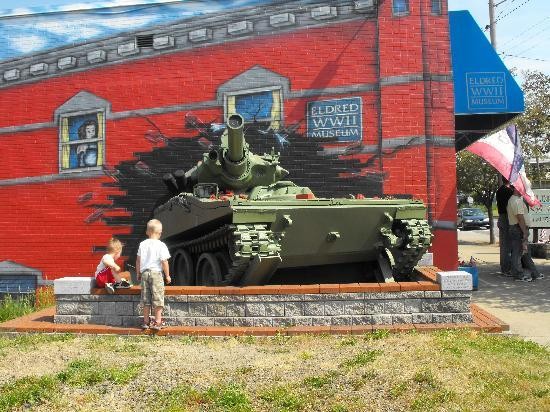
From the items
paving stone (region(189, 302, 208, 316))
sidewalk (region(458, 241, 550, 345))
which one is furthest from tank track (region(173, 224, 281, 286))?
sidewalk (region(458, 241, 550, 345))

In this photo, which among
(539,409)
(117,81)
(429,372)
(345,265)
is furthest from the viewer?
(117,81)

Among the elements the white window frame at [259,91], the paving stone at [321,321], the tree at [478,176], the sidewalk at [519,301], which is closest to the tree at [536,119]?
the tree at [478,176]

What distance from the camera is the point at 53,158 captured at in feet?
39.7

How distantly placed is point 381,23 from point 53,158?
701 centimetres

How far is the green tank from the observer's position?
6.93 meters

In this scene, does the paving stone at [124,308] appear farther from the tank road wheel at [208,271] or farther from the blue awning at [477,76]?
the blue awning at [477,76]

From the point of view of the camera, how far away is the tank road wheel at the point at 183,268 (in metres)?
9.00

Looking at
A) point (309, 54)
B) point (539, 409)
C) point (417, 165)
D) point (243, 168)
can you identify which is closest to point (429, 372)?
point (539, 409)

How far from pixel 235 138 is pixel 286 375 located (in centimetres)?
470

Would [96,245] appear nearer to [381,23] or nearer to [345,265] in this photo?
[345,265]

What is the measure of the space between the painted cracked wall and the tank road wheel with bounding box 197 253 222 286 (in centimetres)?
330

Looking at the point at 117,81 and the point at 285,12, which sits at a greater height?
the point at 285,12

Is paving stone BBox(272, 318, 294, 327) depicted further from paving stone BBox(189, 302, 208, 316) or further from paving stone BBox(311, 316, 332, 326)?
paving stone BBox(189, 302, 208, 316)

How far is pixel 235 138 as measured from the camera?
866 cm
